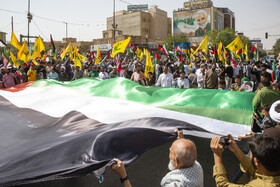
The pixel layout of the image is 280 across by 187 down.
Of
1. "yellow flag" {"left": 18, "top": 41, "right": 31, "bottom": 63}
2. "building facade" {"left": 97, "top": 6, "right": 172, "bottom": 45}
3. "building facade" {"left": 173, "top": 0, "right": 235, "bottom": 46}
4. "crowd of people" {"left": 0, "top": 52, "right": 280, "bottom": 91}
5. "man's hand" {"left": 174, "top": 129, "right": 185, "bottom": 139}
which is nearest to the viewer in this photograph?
"man's hand" {"left": 174, "top": 129, "right": 185, "bottom": 139}

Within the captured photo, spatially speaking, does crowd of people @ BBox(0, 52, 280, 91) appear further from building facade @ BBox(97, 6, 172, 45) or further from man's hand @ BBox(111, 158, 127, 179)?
building facade @ BBox(97, 6, 172, 45)

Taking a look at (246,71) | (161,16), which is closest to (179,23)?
(161,16)

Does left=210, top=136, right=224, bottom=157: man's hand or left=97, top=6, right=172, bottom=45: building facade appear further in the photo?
left=97, top=6, right=172, bottom=45: building facade

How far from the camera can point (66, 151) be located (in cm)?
261

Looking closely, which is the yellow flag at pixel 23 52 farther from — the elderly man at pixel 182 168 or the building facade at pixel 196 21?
the building facade at pixel 196 21

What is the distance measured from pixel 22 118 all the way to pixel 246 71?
46.2ft

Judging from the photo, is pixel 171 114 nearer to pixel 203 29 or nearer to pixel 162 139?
pixel 162 139

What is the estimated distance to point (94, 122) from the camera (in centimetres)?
→ 383

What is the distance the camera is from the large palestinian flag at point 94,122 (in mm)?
2436

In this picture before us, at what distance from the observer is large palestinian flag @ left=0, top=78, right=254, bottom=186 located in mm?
2436

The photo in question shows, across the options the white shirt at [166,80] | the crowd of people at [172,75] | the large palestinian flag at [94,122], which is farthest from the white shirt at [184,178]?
the white shirt at [166,80]

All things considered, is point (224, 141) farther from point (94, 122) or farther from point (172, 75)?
point (172, 75)

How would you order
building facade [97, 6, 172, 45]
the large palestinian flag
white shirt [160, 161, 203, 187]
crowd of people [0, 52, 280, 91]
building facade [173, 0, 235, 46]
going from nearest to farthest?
white shirt [160, 161, 203, 187] < the large palestinian flag < crowd of people [0, 52, 280, 91] < building facade [97, 6, 172, 45] < building facade [173, 0, 235, 46]

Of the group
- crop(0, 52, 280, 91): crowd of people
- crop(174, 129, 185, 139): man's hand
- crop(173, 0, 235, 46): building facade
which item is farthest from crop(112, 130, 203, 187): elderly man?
crop(173, 0, 235, 46): building facade
